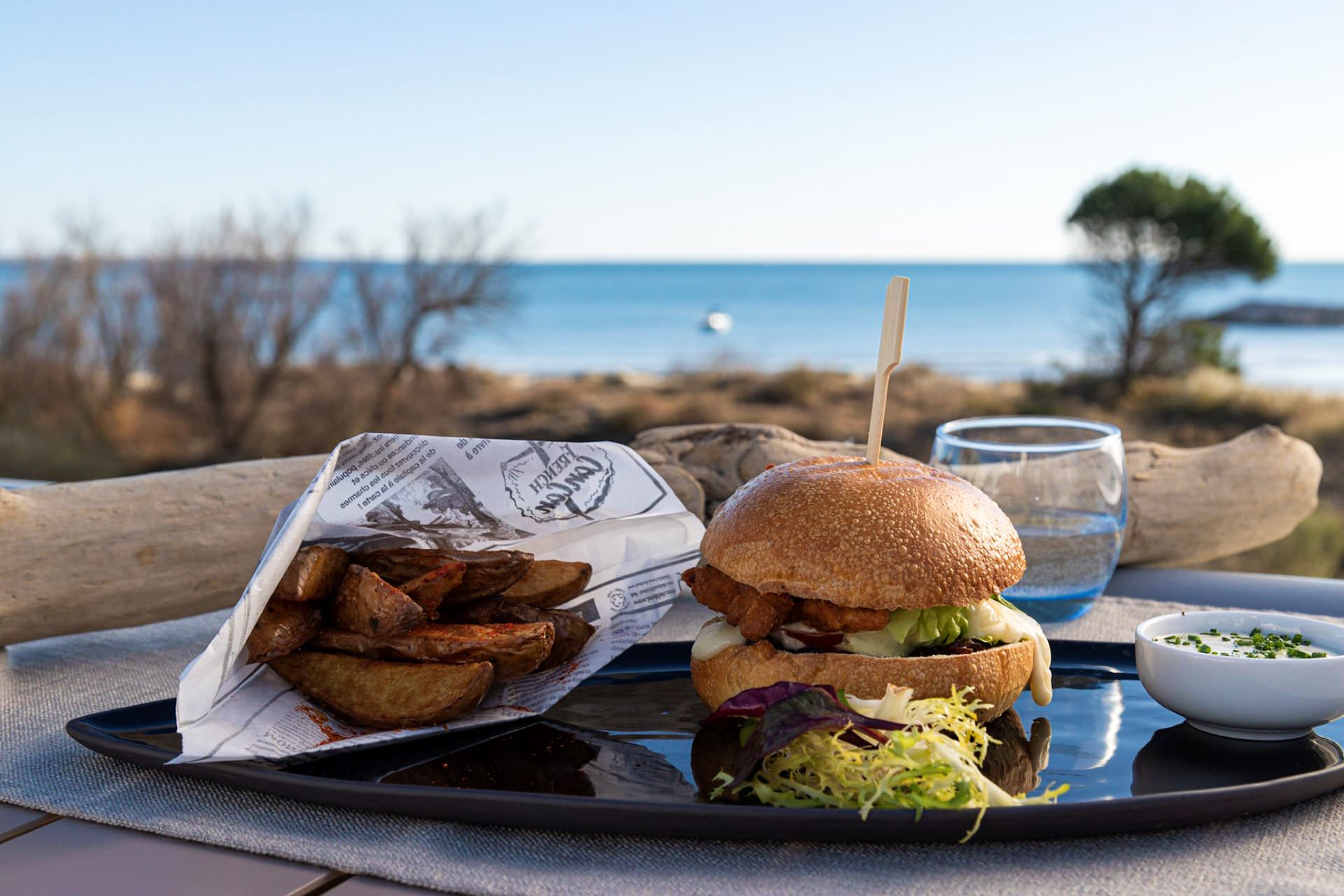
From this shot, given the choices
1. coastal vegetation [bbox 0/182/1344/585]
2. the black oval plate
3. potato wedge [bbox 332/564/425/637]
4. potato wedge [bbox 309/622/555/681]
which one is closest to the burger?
the black oval plate

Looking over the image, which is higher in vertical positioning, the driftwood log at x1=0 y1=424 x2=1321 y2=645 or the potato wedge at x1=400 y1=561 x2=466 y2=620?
the potato wedge at x1=400 y1=561 x2=466 y2=620

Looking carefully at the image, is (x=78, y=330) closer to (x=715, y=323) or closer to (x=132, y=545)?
(x=132, y=545)

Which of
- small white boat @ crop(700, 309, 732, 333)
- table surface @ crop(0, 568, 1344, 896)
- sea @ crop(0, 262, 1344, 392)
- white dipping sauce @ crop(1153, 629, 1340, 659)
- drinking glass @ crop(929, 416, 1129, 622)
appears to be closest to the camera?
table surface @ crop(0, 568, 1344, 896)

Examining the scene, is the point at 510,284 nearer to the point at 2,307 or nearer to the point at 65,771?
the point at 2,307

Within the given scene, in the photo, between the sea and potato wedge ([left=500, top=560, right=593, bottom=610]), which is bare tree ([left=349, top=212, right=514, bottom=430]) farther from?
potato wedge ([left=500, top=560, right=593, bottom=610])

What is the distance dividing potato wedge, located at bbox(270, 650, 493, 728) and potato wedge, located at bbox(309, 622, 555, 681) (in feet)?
0.07

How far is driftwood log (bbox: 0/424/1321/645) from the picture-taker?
281 centimetres

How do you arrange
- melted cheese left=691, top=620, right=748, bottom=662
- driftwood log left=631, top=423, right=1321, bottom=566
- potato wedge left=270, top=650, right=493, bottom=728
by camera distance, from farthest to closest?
driftwood log left=631, top=423, right=1321, bottom=566 < melted cheese left=691, top=620, right=748, bottom=662 < potato wedge left=270, top=650, right=493, bottom=728

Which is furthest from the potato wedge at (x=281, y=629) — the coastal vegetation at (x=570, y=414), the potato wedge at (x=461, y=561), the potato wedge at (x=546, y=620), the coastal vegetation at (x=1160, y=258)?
the coastal vegetation at (x=1160, y=258)

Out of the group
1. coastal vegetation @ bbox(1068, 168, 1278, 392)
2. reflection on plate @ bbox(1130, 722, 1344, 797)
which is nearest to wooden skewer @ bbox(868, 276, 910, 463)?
reflection on plate @ bbox(1130, 722, 1344, 797)

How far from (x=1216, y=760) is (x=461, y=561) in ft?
4.70

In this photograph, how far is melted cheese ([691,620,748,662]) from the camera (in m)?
2.18

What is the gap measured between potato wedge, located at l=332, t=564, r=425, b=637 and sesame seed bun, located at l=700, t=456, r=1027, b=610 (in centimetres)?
63

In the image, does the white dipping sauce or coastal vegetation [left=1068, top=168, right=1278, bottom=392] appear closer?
the white dipping sauce
